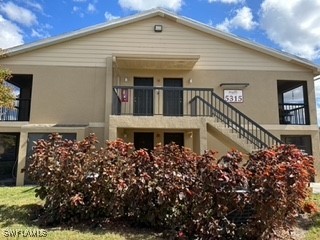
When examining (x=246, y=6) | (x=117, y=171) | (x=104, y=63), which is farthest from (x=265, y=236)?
(x=246, y=6)

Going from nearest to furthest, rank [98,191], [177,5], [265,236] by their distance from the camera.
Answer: [265,236] < [98,191] < [177,5]

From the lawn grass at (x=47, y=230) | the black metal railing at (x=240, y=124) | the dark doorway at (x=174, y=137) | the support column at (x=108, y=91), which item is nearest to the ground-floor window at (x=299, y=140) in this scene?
the black metal railing at (x=240, y=124)

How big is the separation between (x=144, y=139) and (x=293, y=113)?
757 cm

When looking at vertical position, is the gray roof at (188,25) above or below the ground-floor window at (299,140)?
above

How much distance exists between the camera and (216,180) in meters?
5.35

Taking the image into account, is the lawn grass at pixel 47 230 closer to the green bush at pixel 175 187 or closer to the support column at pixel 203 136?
the green bush at pixel 175 187

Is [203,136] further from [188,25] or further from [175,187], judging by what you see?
[175,187]

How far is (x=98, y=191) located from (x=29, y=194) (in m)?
3.69

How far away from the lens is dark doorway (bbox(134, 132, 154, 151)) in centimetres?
1428

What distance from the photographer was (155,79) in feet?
46.7

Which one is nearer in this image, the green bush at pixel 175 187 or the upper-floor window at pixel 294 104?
the green bush at pixel 175 187

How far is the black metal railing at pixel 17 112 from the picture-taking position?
13987 mm

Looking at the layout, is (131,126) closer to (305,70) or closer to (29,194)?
(29,194)

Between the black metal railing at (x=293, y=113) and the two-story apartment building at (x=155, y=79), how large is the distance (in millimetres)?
54
